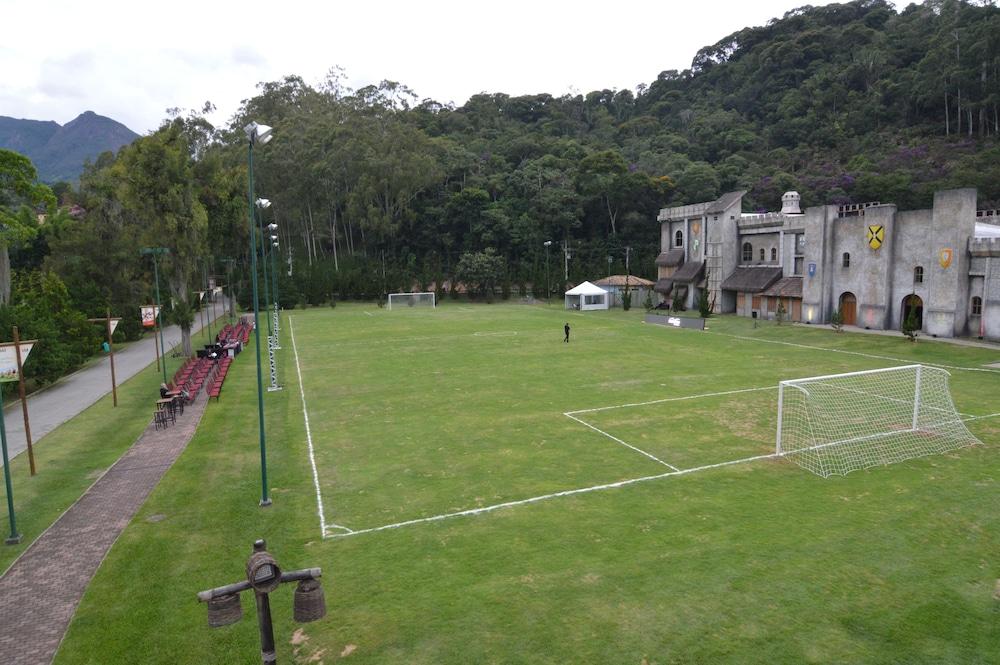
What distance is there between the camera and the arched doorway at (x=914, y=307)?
123 feet

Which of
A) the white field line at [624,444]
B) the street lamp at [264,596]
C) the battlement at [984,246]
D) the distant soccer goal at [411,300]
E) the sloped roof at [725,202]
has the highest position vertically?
the sloped roof at [725,202]

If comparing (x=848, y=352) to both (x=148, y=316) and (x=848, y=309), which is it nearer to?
(x=848, y=309)

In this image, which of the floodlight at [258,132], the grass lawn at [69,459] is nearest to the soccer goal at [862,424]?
the floodlight at [258,132]

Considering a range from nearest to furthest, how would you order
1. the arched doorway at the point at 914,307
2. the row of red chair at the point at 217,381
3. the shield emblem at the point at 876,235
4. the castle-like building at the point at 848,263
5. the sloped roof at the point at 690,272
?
the row of red chair at the point at 217,381 → the castle-like building at the point at 848,263 → the arched doorway at the point at 914,307 → the shield emblem at the point at 876,235 → the sloped roof at the point at 690,272

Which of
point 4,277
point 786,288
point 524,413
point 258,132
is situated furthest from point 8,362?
point 786,288

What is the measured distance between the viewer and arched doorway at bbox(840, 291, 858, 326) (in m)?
42.2

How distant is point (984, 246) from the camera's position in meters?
33.8

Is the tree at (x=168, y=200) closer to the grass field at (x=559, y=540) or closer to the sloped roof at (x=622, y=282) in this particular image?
the grass field at (x=559, y=540)

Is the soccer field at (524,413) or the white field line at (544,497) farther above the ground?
the soccer field at (524,413)

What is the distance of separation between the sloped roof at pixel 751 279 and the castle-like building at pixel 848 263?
107 mm

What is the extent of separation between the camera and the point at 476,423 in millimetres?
19594

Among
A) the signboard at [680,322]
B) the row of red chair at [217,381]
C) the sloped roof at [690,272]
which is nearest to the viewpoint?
the row of red chair at [217,381]

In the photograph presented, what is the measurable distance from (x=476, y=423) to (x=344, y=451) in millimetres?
4335

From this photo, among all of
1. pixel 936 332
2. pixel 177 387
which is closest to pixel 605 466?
pixel 177 387
